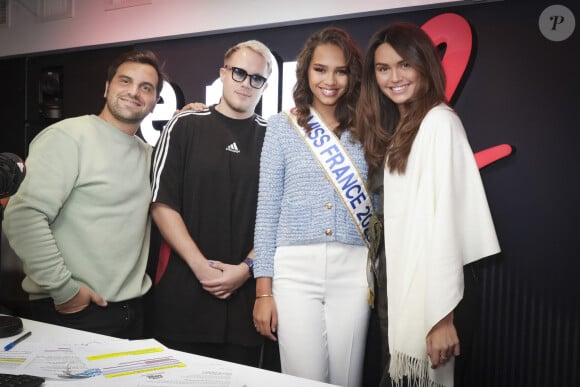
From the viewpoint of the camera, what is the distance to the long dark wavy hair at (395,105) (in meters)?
1.83

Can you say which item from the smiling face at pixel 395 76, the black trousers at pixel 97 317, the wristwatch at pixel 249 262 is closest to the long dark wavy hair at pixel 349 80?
the smiling face at pixel 395 76

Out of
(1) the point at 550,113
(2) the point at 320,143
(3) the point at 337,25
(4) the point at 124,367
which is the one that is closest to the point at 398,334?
(2) the point at 320,143

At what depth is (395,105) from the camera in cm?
208

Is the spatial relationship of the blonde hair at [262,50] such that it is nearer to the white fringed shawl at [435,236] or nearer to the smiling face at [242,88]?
the smiling face at [242,88]

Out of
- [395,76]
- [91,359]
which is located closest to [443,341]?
[395,76]

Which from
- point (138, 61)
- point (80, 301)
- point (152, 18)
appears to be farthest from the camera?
point (152, 18)

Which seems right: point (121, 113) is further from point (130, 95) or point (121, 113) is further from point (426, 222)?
point (426, 222)

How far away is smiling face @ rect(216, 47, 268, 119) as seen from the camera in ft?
7.97

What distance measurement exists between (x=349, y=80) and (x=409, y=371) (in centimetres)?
117

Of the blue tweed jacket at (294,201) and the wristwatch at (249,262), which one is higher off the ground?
the blue tweed jacket at (294,201)

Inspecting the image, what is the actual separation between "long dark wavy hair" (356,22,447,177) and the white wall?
507 millimetres

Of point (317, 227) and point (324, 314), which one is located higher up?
point (317, 227)

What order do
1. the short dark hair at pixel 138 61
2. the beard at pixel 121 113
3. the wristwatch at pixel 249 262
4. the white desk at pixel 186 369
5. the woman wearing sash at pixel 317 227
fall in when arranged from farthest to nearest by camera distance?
the short dark hair at pixel 138 61 < the beard at pixel 121 113 < the wristwatch at pixel 249 262 < the woman wearing sash at pixel 317 227 < the white desk at pixel 186 369

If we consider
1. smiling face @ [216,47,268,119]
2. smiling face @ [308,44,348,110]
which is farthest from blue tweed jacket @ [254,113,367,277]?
smiling face @ [216,47,268,119]
